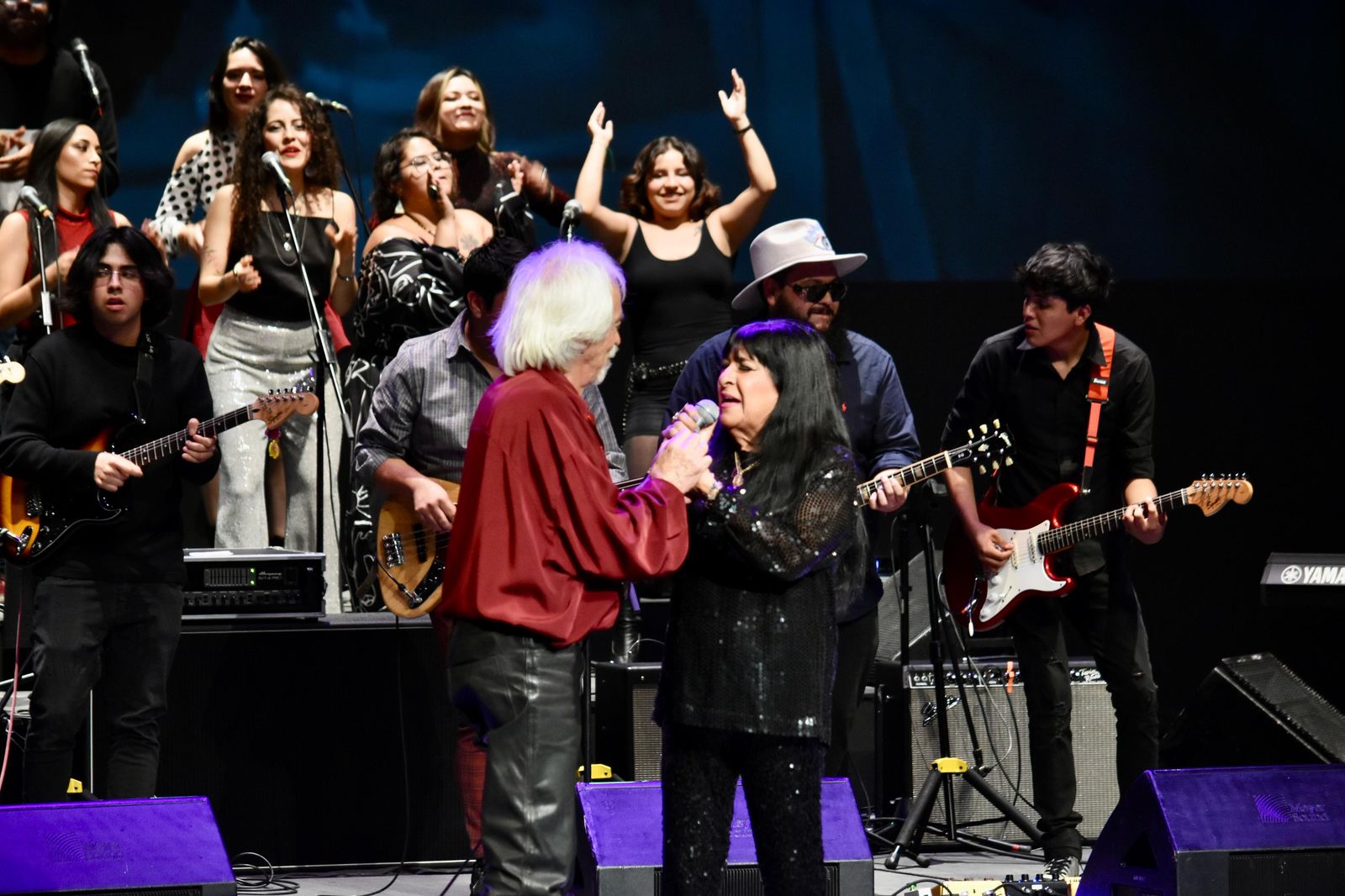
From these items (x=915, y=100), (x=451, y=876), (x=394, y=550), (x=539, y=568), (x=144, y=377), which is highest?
(x=915, y=100)

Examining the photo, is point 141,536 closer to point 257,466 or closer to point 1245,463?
point 257,466

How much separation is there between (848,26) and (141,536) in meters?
4.41

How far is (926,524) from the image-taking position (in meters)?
5.72

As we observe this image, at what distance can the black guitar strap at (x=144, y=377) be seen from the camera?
472 cm

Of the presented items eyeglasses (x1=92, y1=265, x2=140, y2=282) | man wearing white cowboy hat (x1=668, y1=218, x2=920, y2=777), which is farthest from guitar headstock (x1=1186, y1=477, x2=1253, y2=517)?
eyeglasses (x1=92, y1=265, x2=140, y2=282)

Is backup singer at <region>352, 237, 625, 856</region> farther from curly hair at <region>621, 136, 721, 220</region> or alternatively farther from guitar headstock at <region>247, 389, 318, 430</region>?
curly hair at <region>621, 136, 721, 220</region>

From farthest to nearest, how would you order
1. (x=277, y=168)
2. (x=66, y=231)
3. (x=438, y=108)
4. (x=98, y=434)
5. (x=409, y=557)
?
(x=438, y=108), (x=66, y=231), (x=277, y=168), (x=409, y=557), (x=98, y=434)

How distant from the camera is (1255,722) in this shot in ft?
17.2

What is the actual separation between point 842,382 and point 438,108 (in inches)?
93.2

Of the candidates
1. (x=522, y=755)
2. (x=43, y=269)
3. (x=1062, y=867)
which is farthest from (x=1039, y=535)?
(x=43, y=269)

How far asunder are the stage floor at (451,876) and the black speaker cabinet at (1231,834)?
0.78 metres

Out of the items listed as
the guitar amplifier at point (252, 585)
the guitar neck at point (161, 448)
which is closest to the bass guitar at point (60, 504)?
the guitar neck at point (161, 448)

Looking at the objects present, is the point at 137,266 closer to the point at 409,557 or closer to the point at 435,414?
the point at 435,414

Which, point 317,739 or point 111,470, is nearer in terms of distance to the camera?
point 111,470
